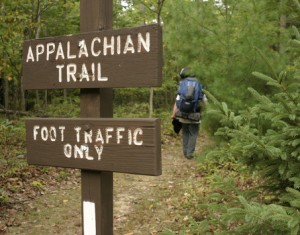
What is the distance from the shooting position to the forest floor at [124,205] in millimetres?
5520

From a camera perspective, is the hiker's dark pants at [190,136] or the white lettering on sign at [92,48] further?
the hiker's dark pants at [190,136]

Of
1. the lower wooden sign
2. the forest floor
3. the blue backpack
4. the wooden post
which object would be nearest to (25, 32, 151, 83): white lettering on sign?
the wooden post

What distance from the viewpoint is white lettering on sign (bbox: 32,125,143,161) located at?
245 cm

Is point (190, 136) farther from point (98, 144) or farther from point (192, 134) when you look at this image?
point (98, 144)

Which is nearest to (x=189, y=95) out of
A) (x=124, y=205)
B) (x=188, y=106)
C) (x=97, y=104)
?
(x=188, y=106)

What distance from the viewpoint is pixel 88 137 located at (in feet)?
8.57

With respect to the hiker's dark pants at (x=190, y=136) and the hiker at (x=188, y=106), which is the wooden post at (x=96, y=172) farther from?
the hiker's dark pants at (x=190, y=136)

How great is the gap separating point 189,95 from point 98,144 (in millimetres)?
6241

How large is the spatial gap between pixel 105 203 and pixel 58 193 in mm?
4604

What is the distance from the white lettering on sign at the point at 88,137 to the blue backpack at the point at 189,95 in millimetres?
6023

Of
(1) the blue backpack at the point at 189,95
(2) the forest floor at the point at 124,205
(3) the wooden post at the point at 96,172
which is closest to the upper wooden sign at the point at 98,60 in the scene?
(3) the wooden post at the point at 96,172

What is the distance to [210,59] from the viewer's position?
324 inches

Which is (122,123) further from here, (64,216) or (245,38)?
(245,38)

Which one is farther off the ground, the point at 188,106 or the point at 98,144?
the point at 98,144
